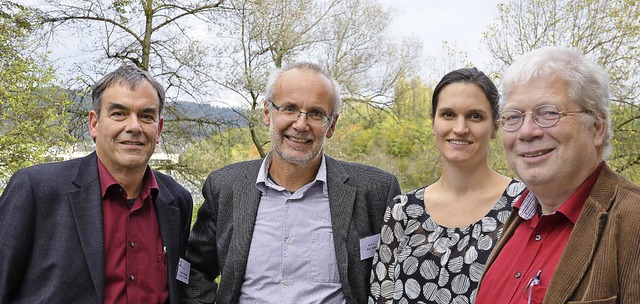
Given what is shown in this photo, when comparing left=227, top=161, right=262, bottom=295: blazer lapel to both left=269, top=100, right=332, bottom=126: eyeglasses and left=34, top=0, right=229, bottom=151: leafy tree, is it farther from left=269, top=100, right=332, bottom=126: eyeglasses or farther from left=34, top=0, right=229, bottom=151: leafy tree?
left=34, top=0, right=229, bottom=151: leafy tree

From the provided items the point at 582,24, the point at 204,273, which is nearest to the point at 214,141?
the point at 582,24

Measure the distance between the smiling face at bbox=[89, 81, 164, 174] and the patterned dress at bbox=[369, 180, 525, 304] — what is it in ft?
3.67

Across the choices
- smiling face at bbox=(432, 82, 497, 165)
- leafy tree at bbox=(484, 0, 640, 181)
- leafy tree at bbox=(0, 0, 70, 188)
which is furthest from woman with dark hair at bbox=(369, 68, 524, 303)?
leafy tree at bbox=(484, 0, 640, 181)

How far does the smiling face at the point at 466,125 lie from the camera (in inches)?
97.5

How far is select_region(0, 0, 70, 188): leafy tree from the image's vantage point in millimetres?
9203

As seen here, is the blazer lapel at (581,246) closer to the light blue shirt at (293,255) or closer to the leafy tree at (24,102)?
the light blue shirt at (293,255)

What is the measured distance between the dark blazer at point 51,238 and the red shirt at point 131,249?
62 millimetres

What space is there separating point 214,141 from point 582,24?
8.91 metres

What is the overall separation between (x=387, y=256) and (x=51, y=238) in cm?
138

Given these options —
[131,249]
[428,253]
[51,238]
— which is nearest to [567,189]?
[428,253]

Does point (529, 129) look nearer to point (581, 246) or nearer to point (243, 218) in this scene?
point (581, 246)

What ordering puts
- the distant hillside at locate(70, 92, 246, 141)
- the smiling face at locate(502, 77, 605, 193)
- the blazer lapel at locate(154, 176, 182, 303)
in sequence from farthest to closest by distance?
the distant hillside at locate(70, 92, 246, 141)
the blazer lapel at locate(154, 176, 182, 303)
the smiling face at locate(502, 77, 605, 193)

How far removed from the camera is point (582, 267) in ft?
4.93

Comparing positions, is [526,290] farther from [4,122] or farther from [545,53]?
[4,122]
